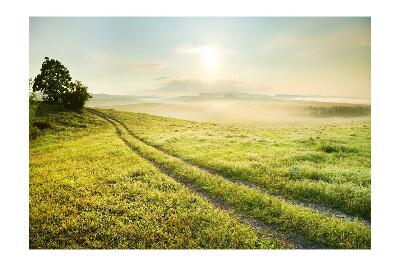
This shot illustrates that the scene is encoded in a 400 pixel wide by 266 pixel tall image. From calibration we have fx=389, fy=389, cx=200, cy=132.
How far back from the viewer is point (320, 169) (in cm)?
1764

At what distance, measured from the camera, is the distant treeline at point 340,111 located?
17.7 m

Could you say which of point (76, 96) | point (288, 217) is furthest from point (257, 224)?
point (76, 96)

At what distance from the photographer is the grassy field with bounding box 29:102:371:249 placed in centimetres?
1376

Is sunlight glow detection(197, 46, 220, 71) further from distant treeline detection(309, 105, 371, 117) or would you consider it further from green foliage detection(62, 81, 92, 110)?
green foliage detection(62, 81, 92, 110)

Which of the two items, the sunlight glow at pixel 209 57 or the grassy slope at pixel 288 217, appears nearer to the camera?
the grassy slope at pixel 288 217

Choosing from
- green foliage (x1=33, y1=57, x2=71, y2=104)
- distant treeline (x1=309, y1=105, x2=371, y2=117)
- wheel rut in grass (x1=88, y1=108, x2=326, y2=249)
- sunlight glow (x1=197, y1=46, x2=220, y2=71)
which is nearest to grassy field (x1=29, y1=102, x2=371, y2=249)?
Answer: wheel rut in grass (x1=88, y1=108, x2=326, y2=249)

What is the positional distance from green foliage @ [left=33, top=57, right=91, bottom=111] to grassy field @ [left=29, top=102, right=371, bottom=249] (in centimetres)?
52

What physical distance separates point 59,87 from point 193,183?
7.91 metres

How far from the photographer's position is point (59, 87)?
61.0 ft

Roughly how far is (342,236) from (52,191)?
451 inches

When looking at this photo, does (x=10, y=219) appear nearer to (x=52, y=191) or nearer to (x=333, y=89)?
(x=52, y=191)

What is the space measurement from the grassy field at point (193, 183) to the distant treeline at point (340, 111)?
428 mm
